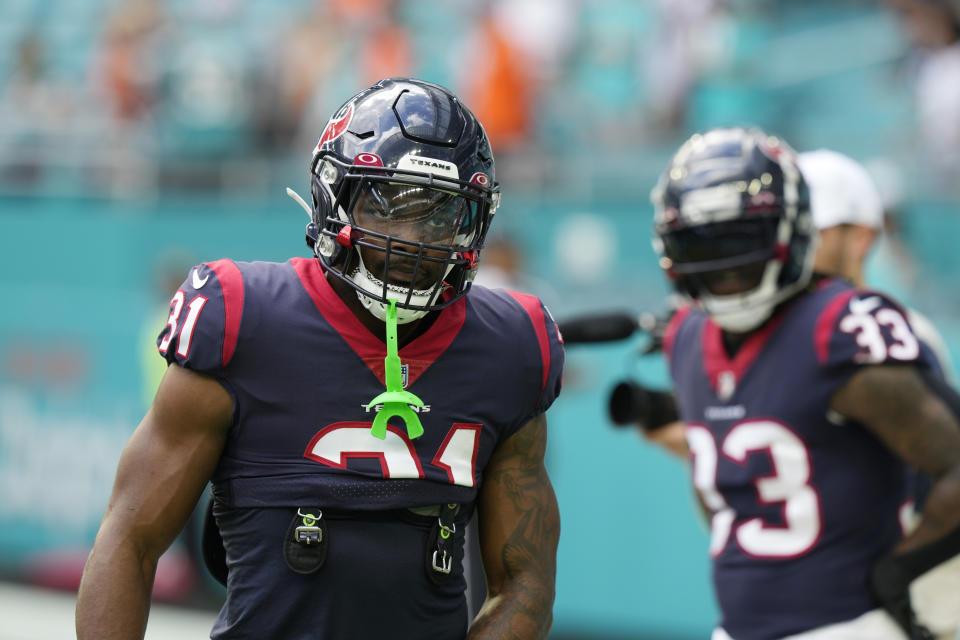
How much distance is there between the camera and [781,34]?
9.68m

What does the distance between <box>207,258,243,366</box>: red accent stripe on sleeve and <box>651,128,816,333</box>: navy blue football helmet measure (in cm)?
133

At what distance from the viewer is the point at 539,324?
8.97 feet

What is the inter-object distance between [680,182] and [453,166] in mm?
1082

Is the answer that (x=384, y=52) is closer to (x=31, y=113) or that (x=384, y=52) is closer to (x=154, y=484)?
(x=31, y=113)

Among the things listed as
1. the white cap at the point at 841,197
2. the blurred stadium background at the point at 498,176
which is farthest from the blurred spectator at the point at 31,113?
the white cap at the point at 841,197

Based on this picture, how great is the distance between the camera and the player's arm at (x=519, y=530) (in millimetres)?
2684

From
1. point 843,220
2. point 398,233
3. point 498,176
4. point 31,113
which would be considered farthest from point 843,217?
point 31,113

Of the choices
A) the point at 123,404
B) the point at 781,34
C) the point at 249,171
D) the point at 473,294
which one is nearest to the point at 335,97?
the point at 249,171

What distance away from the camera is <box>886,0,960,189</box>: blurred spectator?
6602mm

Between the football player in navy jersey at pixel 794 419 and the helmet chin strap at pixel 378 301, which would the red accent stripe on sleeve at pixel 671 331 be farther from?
the helmet chin strap at pixel 378 301

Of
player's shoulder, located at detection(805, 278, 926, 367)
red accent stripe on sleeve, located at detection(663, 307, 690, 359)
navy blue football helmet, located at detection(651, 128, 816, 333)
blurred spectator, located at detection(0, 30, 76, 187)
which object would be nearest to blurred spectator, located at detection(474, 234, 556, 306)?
red accent stripe on sleeve, located at detection(663, 307, 690, 359)

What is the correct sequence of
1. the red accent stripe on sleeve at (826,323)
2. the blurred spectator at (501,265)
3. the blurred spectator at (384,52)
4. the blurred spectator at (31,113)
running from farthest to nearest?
the blurred spectator at (31,113)
the blurred spectator at (384,52)
the blurred spectator at (501,265)
the red accent stripe on sleeve at (826,323)

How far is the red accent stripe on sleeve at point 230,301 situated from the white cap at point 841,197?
2047mm

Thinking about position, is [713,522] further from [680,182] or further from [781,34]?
[781,34]
